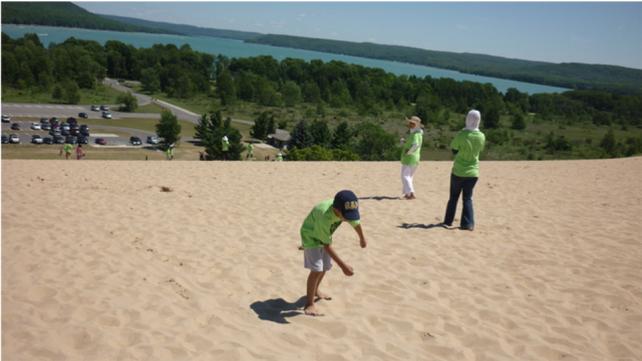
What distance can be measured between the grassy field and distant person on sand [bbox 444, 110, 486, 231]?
10366 cm

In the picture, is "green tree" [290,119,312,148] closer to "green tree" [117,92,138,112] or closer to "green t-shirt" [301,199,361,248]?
"green tree" [117,92,138,112]

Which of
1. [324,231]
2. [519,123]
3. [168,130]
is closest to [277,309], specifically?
[324,231]

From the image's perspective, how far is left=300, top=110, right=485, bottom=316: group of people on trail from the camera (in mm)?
4621

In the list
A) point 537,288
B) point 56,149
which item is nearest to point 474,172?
point 537,288

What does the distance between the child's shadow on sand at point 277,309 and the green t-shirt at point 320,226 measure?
0.78m

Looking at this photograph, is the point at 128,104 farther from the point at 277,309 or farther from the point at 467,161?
the point at 277,309

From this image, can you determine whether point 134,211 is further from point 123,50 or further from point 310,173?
point 123,50

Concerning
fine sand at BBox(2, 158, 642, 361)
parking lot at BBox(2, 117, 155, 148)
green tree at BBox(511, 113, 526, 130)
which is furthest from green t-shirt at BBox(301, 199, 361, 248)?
green tree at BBox(511, 113, 526, 130)

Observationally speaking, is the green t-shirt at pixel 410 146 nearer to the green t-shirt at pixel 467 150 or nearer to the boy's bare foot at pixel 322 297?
the green t-shirt at pixel 467 150

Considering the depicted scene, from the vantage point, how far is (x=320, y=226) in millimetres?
4684

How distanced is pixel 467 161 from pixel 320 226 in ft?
14.4

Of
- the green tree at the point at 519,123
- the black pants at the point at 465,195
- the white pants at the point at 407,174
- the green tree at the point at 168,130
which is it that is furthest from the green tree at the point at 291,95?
the black pants at the point at 465,195

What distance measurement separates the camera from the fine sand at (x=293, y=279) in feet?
14.3

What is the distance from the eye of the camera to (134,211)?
29.1 ft
